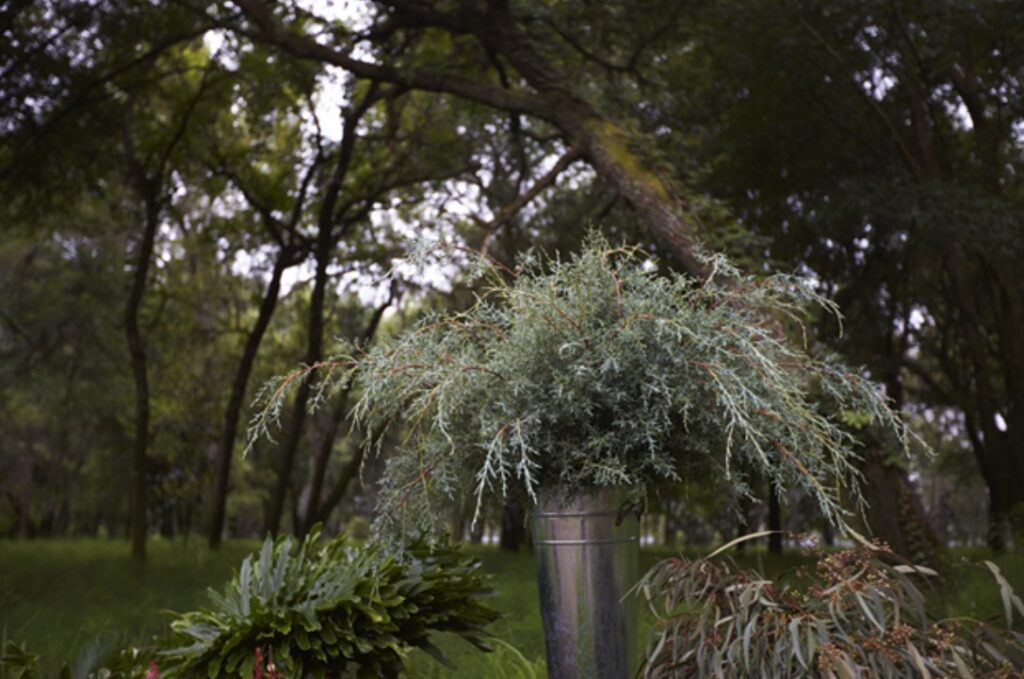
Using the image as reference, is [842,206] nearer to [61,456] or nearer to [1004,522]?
[1004,522]

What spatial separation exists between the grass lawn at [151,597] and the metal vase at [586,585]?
41 cm

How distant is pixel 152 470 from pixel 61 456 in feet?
9.68

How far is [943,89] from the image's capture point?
11.7m

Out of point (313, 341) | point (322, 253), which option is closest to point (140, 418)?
point (313, 341)

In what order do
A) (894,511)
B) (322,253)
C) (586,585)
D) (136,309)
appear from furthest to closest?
(322,253) → (136,309) → (894,511) → (586,585)

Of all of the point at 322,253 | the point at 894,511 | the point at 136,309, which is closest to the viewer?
the point at 894,511

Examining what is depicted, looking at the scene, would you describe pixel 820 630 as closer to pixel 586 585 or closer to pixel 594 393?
pixel 586 585

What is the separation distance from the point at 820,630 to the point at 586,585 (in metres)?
0.61

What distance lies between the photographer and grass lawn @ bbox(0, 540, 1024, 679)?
14.4 feet

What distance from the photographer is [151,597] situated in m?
8.60

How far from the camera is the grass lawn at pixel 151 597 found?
4395mm

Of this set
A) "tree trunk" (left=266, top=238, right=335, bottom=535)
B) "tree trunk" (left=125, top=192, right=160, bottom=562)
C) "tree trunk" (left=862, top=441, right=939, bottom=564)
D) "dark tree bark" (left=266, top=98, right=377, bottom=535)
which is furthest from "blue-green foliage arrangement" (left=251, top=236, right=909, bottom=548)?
"tree trunk" (left=266, top=238, right=335, bottom=535)

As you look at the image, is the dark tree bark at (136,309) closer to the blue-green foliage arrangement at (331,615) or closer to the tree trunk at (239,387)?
the tree trunk at (239,387)

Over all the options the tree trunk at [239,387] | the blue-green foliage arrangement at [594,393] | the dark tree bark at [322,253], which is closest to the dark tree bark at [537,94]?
the dark tree bark at [322,253]
